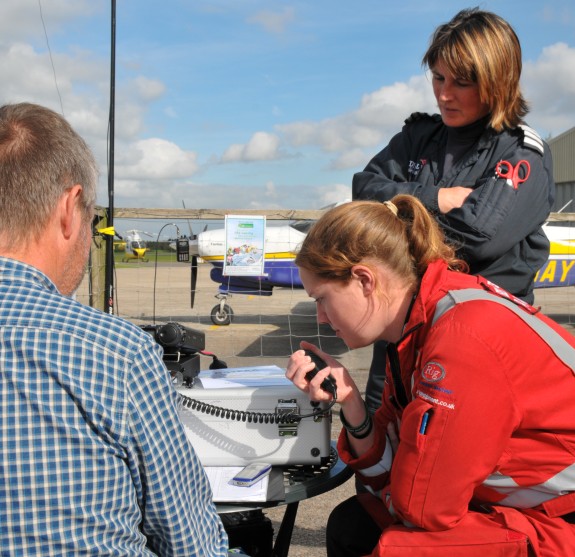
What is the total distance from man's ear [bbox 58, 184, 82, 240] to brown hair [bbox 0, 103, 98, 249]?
0.04 feet

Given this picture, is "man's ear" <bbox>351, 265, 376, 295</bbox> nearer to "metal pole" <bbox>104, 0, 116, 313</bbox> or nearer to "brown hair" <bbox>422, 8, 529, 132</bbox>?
"brown hair" <bbox>422, 8, 529, 132</bbox>

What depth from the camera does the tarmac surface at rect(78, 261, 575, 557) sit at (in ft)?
11.8

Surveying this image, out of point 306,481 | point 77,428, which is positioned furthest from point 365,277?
point 77,428

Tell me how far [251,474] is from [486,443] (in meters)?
0.67

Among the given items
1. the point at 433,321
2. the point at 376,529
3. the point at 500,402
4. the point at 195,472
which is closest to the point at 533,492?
the point at 500,402

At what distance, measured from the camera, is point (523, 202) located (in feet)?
6.84

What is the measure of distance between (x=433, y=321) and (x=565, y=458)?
→ 407 millimetres

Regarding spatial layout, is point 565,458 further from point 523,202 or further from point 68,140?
point 68,140

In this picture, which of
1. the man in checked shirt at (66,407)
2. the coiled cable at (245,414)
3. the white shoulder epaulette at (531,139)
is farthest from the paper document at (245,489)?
the white shoulder epaulette at (531,139)

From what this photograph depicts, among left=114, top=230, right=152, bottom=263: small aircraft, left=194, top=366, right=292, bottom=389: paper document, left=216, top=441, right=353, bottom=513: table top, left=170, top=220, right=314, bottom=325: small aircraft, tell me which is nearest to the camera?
left=216, top=441, right=353, bottom=513: table top

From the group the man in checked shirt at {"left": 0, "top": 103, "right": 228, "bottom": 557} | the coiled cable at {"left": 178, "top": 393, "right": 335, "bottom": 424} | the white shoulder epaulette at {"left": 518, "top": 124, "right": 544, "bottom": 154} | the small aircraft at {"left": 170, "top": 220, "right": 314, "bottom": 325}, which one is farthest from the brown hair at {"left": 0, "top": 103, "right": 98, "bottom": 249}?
the small aircraft at {"left": 170, "top": 220, "right": 314, "bottom": 325}

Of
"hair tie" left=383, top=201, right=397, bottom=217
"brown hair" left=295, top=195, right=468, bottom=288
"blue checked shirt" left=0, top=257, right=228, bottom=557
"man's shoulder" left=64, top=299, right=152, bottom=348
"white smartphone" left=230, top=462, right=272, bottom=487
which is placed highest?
"hair tie" left=383, top=201, right=397, bottom=217

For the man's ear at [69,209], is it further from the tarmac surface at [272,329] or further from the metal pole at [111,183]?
the metal pole at [111,183]

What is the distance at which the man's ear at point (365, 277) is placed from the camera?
5.54 feet
